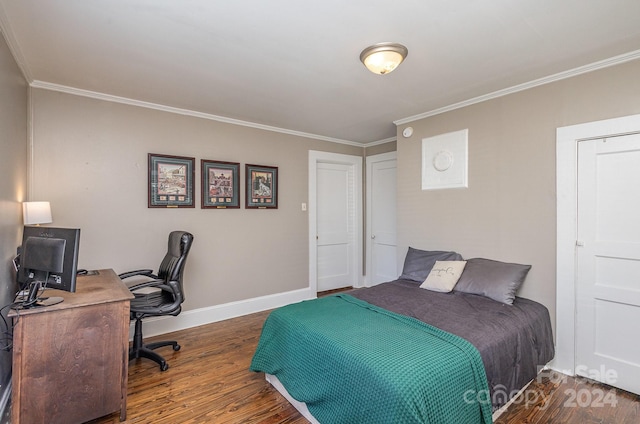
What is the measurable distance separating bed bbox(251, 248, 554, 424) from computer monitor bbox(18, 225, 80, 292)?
4.39ft

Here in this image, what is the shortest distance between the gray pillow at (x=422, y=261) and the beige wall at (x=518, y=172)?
123 millimetres

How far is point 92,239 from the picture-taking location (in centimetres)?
290

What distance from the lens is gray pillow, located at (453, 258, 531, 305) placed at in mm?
2514

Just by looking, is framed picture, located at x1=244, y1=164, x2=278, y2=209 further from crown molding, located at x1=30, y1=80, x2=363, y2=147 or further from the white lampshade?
the white lampshade

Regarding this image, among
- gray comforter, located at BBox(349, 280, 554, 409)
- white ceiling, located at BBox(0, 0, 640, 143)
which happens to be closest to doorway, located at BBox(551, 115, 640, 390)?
gray comforter, located at BBox(349, 280, 554, 409)

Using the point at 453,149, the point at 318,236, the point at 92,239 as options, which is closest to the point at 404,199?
the point at 453,149

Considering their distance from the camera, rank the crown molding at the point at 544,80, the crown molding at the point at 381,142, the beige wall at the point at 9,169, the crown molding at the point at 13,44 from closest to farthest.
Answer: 1. the crown molding at the point at 13,44
2. the beige wall at the point at 9,169
3. the crown molding at the point at 544,80
4. the crown molding at the point at 381,142

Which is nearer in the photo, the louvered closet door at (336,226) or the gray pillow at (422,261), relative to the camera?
the gray pillow at (422,261)

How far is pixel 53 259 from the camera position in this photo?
1799mm

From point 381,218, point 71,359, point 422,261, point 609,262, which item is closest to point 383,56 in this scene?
point 422,261

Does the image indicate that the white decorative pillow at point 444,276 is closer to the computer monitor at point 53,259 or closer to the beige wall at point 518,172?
the beige wall at point 518,172

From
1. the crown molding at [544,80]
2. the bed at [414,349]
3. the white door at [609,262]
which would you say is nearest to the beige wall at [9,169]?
the bed at [414,349]

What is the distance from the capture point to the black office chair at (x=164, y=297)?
2.53 metres

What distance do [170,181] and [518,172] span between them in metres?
3.49
